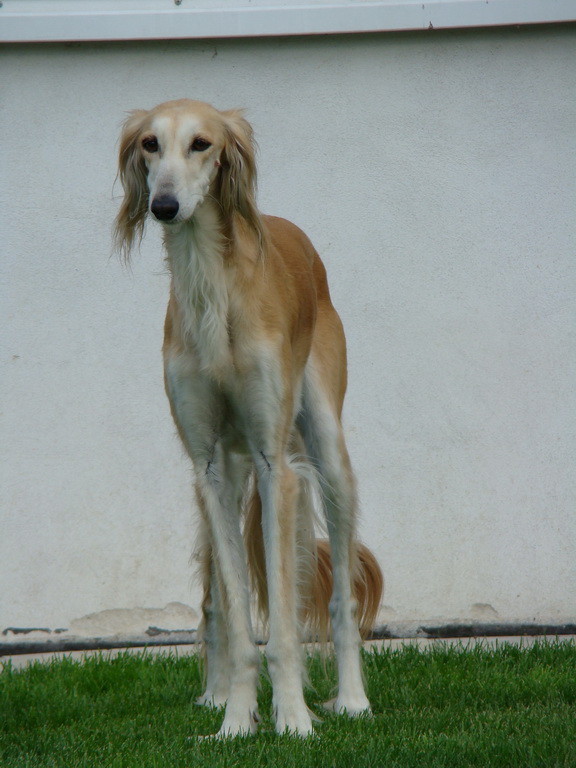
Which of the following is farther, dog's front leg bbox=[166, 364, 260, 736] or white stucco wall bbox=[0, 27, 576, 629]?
white stucco wall bbox=[0, 27, 576, 629]

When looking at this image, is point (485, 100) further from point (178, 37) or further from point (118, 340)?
point (118, 340)

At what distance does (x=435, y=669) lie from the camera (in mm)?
4004

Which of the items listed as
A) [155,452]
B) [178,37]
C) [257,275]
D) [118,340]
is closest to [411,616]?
[155,452]

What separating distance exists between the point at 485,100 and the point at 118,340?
2.15 meters

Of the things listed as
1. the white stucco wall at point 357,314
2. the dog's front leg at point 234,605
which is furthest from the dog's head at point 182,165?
the white stucco wall at point 357,314

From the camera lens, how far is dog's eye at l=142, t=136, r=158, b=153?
10.4 feet

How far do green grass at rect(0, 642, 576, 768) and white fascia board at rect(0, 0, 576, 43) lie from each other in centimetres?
290

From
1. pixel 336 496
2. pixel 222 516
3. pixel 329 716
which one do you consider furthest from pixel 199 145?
pixel 329 716

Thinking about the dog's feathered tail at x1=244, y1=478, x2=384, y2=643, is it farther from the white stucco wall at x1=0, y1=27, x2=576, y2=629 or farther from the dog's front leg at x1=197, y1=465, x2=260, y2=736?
the white stucco wall at x1=0, y1=27, x2=576, y2=629

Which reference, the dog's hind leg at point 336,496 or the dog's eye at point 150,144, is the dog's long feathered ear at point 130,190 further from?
the dog's hind leg at point 336,496

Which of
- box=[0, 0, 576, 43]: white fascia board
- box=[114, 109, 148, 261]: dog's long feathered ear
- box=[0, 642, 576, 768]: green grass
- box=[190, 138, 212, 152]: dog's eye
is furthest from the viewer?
box=[0, 0, 576, 43]: white fascia board

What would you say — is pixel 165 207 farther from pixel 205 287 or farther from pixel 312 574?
pixel 312 574

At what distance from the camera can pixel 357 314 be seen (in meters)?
5.24

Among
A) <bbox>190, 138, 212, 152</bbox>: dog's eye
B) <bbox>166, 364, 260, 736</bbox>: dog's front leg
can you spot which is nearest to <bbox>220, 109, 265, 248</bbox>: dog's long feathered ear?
<bbox>190, 138, 212, 152</bbox>: dog's eye
